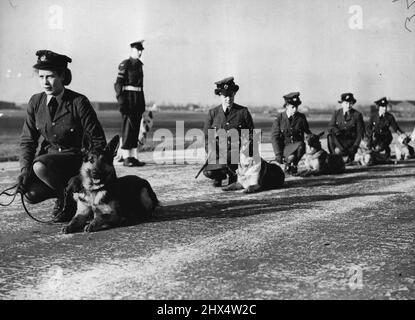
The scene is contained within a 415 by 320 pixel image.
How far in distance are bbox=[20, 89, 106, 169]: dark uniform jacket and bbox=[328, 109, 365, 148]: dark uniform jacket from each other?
7.11 metres

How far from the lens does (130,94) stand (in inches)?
419

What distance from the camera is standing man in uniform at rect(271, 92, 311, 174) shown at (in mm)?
9758

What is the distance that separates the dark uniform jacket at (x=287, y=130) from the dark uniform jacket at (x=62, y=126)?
502cm

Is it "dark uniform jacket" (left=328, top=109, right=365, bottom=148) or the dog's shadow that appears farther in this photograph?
"dark uniform jacket" (left=328, top=109, right=365, bottom=148)

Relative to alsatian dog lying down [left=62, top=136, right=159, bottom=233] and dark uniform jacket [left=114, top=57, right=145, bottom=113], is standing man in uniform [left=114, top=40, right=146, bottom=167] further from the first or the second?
alsatian dog lying down [left=62, top=136, right=159, bottom=233]

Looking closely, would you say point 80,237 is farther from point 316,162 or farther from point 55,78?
point 316,162

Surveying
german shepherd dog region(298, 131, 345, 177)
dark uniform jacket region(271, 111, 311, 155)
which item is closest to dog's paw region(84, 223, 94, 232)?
german shepherd dog region(298, 131, 345, 177)

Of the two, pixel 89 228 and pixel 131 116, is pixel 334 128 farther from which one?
pixel 89 228

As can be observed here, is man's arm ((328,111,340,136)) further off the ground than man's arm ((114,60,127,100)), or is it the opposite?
man's arm ((114,60,127,100))

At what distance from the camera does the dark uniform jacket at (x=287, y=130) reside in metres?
9.84

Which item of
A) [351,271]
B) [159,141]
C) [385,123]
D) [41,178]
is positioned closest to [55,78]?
[41,178]

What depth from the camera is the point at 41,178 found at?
525 cm

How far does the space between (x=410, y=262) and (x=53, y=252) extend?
2785mm

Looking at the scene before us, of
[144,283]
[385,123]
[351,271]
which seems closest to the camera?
[144,283]
